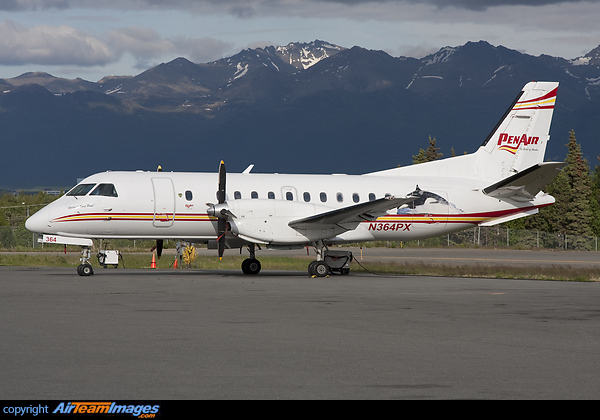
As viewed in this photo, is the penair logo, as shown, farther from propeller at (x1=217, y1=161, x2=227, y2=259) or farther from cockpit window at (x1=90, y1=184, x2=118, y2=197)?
cockpit window at (x1=90, y1=184, x2=118, y2=197)

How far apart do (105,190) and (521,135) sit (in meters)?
15.9

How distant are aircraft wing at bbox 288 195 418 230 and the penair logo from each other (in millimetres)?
6522

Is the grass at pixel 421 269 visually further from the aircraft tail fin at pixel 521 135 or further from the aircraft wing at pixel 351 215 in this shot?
the aircraft wing at pixel 351 215

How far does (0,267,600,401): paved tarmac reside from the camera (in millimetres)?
8031

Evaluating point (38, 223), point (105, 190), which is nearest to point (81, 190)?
point (105, 190)

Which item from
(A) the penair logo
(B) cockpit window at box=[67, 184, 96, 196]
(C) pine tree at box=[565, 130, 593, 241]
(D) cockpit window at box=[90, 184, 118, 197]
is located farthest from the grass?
(C) pine tree at box=[565, 130, 593, 241]

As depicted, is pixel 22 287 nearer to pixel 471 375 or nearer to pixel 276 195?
pixel 276 195

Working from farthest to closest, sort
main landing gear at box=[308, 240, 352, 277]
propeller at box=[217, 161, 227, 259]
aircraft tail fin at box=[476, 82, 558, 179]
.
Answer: aircraft tail fin at box=[476, 82, 558, 179], main landing gear at box=[308, 240, 352, 277], propeller at box=[217, 161, 227, 259]

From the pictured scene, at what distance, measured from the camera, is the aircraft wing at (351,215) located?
80.1 feet

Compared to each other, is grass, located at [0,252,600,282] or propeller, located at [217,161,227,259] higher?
propeller, located at [217,161,227,259]

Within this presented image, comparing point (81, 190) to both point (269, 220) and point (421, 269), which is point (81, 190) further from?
point (421, 269)

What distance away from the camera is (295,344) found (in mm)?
10922

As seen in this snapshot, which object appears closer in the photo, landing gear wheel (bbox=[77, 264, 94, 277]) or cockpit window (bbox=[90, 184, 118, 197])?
landing gear wheel (bbox=[77, 264, 94, 277])

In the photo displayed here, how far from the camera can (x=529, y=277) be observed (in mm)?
27781
